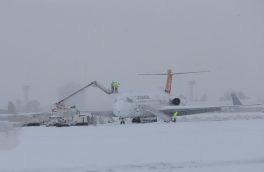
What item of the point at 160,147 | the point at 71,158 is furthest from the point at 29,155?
the point at 160,147

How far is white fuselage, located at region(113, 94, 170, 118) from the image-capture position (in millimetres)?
50625

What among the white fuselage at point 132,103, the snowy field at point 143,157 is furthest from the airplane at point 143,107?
the snowy field at point 143,157

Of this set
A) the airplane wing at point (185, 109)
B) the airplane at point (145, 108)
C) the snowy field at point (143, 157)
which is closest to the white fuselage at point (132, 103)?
the airplane at point (145, 108)

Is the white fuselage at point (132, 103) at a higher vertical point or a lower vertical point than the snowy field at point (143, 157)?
higher

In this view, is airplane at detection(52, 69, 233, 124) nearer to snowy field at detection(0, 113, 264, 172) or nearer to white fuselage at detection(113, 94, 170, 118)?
white fuselage at detection(113, 94, 170, 118)

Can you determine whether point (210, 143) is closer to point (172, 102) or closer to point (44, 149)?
point (44, 149)

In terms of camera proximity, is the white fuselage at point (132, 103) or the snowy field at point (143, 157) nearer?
the snowy field at point (143, 157)

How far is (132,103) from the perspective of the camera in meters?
51.1

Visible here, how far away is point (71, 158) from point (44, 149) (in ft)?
11.3

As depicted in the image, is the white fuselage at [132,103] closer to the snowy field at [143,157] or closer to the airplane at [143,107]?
the airplane at [143,107]

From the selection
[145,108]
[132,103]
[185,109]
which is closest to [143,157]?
[185,109]

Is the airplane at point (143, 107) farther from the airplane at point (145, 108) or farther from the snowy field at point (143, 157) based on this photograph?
the snowy field at point (143, 157)

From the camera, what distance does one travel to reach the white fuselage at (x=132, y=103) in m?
50.6

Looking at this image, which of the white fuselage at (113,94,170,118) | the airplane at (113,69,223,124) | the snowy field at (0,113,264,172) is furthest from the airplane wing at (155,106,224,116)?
the snowy field at (0,113,264,172)
